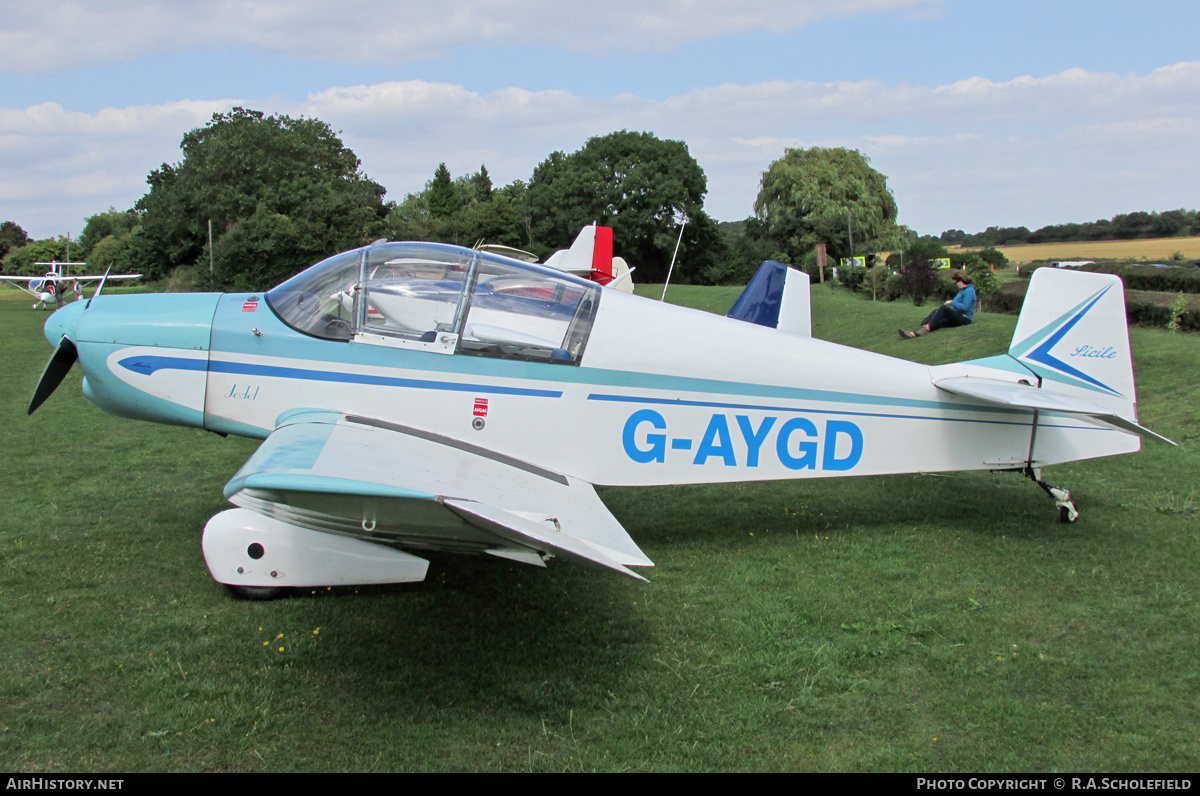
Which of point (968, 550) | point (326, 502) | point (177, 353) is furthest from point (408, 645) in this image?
point (968, 550)

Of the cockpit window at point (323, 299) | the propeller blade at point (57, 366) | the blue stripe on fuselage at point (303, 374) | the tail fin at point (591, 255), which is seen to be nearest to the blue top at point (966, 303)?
the tail fin at point (591, 255)

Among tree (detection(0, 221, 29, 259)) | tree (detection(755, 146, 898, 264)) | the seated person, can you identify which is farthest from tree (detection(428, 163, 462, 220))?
the seated person

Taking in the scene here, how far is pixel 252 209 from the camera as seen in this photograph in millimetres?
40094

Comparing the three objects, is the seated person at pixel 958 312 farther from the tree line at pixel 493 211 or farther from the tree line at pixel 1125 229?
the tree line at pixel 1125 229

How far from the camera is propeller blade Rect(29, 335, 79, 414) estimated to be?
5.32 meters

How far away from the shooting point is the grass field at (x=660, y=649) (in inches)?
128

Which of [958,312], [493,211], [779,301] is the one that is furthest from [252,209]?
[779,301]

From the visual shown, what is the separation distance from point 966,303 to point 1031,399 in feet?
33.4

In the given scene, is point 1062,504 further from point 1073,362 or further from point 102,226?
point 102,226

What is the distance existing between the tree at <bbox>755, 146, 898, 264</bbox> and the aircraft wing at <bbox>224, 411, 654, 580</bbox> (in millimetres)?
47032

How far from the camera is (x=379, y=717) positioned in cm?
347

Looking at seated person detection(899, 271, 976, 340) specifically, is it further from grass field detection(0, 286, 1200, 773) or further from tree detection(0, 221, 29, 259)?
tree detection(0, 221, 29, 259)

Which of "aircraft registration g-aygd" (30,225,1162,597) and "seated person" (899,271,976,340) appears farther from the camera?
"seated person" (899,271,976,340)
